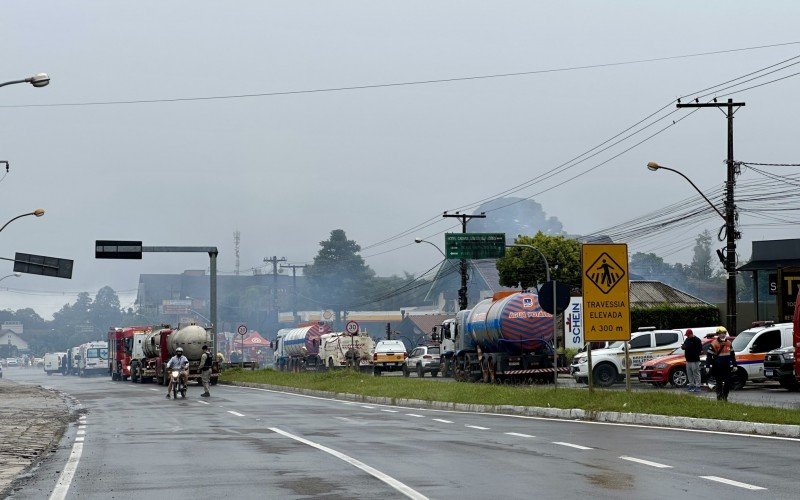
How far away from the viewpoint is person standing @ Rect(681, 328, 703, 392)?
31609 millimetres

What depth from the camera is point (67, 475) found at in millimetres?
14102

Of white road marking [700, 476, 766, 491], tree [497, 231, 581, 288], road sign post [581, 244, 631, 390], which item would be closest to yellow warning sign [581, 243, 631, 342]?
road sign post [581, 244, 631, 390]

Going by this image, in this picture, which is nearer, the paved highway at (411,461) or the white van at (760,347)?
the paved highway at (411,461)

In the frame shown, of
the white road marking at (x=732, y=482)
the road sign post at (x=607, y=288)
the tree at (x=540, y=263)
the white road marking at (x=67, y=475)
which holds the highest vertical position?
the tree at (x=540, y=263)

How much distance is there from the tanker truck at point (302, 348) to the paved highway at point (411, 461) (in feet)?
164

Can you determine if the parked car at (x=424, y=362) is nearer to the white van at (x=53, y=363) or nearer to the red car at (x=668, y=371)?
the red car at (x=668, y=371)

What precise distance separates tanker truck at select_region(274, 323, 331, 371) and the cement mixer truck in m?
12.1

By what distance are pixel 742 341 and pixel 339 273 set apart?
488 ft

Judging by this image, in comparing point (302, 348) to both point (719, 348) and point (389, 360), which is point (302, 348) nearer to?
point (389, 360)

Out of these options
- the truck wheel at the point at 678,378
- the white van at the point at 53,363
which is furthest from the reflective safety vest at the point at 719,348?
the white van at the point at 53,363

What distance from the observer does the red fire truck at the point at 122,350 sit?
231ft

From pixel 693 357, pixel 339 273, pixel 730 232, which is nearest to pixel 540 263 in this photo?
pixel 730 232

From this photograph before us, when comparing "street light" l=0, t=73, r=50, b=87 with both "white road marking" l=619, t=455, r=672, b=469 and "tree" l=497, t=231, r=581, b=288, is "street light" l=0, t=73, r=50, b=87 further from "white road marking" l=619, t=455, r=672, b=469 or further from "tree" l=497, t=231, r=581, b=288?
"tree" l=497, t=231, r=581, b=288

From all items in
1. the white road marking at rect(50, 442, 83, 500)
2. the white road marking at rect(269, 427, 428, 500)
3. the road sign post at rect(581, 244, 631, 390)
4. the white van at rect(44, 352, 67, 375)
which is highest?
the road sign post at rect(581, 244, 631, 390)
